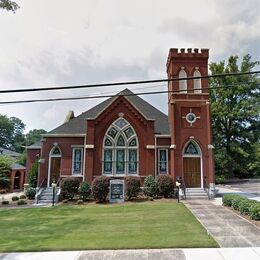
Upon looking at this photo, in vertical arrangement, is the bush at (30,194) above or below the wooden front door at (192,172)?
below

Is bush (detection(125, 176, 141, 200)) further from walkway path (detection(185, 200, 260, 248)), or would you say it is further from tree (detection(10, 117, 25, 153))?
tree (detection(10, 117, 25, 153))

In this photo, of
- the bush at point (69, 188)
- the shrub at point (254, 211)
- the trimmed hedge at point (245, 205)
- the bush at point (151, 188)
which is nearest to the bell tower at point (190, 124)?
the bush at point (151, 188)

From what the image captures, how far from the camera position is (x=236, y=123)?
125ft

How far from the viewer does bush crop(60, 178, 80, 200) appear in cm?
1923

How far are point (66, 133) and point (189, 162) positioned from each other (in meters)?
10.4

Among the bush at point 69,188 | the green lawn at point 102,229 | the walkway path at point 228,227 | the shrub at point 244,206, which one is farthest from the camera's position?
the bush at point 69,188

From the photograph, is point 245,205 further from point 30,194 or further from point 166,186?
point 30,194

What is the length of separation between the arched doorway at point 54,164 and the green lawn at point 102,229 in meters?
6.92

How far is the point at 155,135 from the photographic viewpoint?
21781 millimetres

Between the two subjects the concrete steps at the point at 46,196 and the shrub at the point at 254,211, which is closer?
the shrub at the point at 254,211

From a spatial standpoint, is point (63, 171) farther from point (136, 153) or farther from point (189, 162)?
point (189, 162)

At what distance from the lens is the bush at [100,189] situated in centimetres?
1814

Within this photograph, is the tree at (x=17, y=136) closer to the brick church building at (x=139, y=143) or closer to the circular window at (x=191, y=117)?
the brick church building at (x=139, y=143)

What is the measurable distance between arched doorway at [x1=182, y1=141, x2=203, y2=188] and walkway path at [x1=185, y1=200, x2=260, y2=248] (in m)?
6.64
